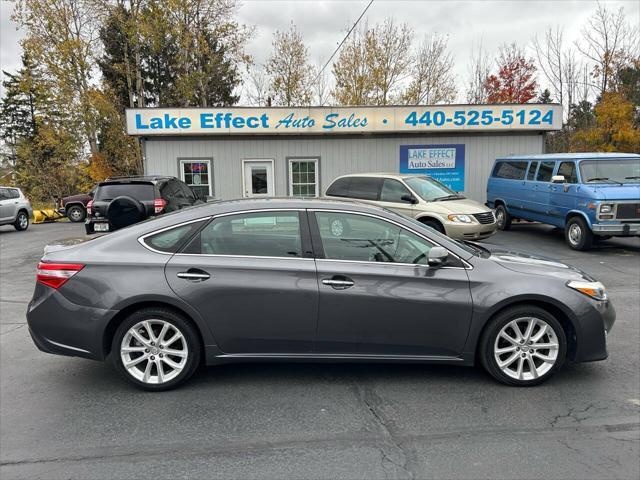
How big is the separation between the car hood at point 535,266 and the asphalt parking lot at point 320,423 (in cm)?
87

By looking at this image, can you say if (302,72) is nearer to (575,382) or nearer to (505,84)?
(505,84)

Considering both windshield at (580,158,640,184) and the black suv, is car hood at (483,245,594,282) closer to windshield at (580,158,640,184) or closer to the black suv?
the black suv

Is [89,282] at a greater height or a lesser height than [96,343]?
greater

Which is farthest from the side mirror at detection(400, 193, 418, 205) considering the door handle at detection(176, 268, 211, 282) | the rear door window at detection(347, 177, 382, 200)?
the door handle at detection(176, 268, 211, 282)

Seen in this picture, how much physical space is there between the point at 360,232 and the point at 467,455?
1809 mm

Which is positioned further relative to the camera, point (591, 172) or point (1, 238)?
point (1, 238)

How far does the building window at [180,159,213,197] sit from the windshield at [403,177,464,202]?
726 centimetres

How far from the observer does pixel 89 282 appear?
12.3ft

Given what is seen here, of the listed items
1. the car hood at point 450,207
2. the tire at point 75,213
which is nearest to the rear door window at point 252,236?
the car hood at point 450,207

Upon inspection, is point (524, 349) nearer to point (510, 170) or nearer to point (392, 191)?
point (392, 191)

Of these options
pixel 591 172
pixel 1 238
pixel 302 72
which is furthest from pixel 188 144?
pixel 302 72

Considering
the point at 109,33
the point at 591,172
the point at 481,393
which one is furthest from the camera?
the point at 109,33

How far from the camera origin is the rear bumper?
373 cm

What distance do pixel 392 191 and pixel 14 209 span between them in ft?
46.1
